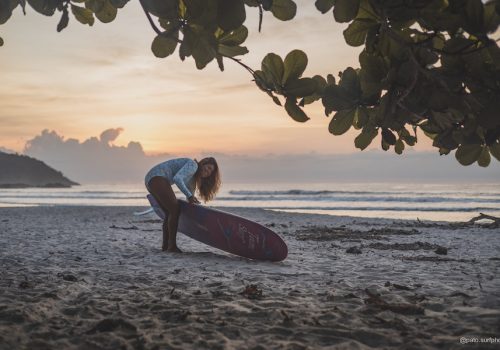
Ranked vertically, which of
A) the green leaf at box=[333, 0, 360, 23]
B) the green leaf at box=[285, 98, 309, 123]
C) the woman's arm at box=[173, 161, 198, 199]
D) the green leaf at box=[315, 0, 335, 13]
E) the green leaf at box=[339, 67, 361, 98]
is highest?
the green leaf at box=[315, 0, 335, 13]

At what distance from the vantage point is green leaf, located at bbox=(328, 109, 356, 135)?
2.04 m

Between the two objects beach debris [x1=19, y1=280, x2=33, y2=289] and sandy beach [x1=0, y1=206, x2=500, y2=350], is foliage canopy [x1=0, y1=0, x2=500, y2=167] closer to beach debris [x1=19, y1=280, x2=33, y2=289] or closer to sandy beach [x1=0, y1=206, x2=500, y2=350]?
sandy beach [x1=0, y1=206, x2=500, y2=350]

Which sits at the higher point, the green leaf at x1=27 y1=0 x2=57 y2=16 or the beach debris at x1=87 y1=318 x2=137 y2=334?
the green leaf at x1=27 y1=0 x2=57 y2=16

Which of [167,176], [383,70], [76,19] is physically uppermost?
[76,19]

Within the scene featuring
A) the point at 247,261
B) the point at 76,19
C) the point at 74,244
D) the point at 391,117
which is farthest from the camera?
the point at 74,244

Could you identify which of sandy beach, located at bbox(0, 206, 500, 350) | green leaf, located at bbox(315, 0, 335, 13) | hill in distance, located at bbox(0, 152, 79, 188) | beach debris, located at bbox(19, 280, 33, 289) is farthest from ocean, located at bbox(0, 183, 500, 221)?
hill in distance, located at bbox(0, 152, 79, 188)

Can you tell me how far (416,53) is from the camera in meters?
1.72

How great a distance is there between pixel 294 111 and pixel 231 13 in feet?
1.77

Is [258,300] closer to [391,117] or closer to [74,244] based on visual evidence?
[391,117]

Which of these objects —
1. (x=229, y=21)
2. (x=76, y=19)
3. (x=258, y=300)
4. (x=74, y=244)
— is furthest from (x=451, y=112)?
(x=74, y=244)

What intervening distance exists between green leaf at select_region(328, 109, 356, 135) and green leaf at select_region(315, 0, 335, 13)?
0.54 meters

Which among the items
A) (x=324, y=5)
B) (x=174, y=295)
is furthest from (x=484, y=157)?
(x=174, y=295)

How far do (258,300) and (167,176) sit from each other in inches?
98.2

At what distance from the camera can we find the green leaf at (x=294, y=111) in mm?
1848
